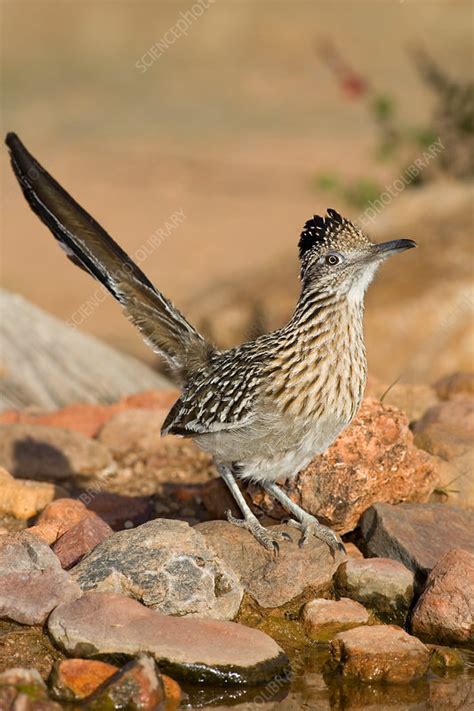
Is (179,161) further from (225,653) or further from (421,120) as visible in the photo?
(225,653)

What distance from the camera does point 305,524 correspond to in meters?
5.55

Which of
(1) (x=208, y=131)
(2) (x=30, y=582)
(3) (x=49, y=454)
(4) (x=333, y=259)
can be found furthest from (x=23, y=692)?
(1) (x=208, y=131)

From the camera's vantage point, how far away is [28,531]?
18.6 ft

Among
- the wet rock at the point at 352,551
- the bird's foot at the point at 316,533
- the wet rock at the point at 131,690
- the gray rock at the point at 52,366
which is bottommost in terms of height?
the wet rock at the point at 352,551

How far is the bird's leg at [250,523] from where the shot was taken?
214 inches

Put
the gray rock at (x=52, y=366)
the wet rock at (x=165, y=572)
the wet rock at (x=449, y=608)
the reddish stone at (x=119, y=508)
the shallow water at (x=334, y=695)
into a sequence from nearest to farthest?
the shallow water at (x=334, y=695) → the wet rock at (x=165, y=572) → the wet rock at (x=449, y=608) → the reddish stone at (x=119, y=508) → the gray rock at (x=52, y=366)

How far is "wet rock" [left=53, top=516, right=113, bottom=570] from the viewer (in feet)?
17.7

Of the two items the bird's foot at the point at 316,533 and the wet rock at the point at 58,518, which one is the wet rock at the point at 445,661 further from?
the wet rock at the point at 58,518

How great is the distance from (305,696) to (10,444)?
305cm

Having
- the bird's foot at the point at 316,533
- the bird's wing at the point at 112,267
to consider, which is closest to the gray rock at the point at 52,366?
the bird's wing at the point at 112,267

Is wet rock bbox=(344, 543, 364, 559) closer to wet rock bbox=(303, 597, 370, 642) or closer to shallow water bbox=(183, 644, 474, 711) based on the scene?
wet rock bbox=(303, 597, 370, 642)

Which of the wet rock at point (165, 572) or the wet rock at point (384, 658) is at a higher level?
the wet rock at point (165, 572)

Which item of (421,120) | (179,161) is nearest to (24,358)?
(179,161)

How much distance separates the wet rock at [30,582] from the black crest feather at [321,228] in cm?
180
